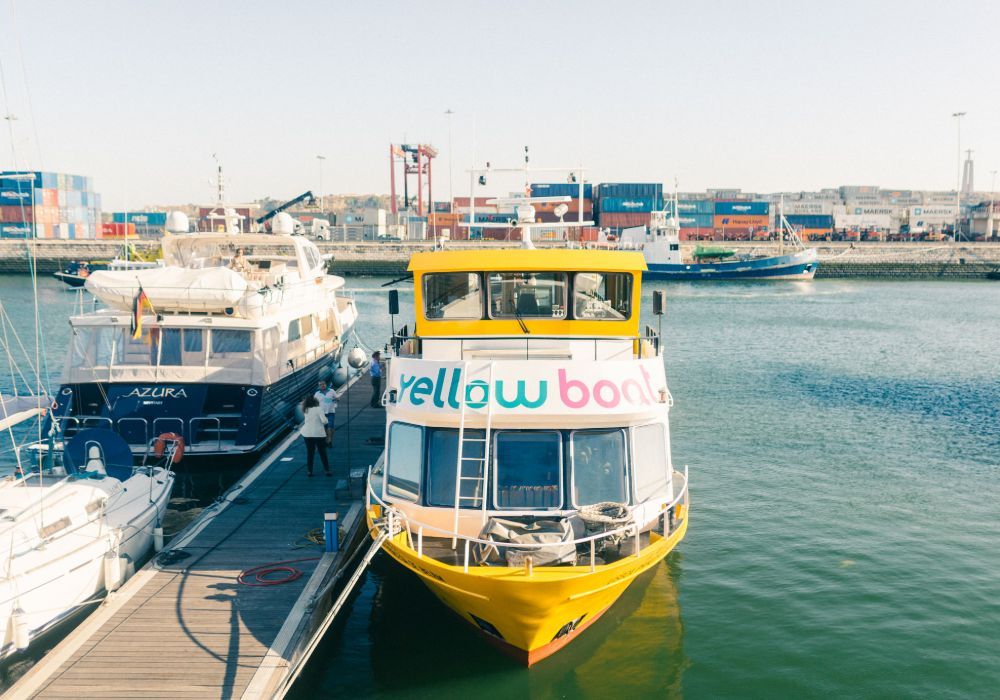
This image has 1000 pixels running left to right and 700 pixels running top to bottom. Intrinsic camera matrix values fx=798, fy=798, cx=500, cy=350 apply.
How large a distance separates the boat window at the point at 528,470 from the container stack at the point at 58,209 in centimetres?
10262

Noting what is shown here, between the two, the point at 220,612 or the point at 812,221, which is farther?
the point at 812,221

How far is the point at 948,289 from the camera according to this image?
239ft

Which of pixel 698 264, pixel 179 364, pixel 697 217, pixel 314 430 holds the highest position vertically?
pixel 697 217

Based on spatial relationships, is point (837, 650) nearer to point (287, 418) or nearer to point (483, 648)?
point (483, 648)

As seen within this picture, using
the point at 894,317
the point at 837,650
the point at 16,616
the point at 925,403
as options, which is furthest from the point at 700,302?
the point at 16,616

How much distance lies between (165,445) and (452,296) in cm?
810

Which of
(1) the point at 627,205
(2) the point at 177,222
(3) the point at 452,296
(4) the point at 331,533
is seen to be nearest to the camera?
(4) the point at 331,533

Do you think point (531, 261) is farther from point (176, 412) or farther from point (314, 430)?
point (176, 412)

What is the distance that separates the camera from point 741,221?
122 m

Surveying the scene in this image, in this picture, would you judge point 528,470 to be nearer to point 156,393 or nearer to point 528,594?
point 528,594

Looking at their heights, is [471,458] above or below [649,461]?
above

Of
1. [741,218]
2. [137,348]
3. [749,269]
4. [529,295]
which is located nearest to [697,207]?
[741,218]

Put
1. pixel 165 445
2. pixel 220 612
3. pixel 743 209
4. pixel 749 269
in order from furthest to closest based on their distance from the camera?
pixel 743 209
pixel 749 269
pixel 165 445
pixel 220 612

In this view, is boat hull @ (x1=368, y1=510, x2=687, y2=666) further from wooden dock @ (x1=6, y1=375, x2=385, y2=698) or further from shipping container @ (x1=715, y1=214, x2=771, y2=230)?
shipping container @ (x1=715, y1=214, x2=771, y2=230)
